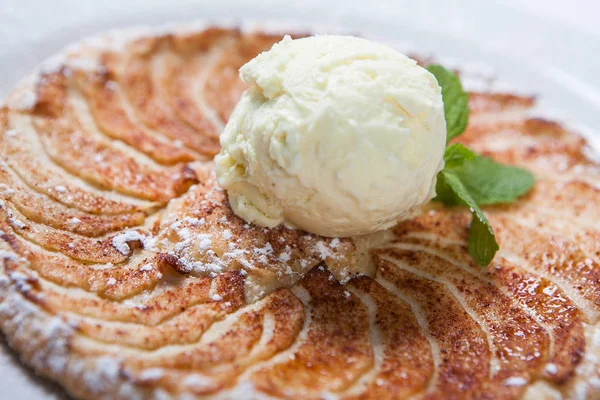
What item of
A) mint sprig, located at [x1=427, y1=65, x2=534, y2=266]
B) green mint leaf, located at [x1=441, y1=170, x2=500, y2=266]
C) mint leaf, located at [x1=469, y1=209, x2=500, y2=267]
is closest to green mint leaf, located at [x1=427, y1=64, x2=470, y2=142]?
mint sprig, located at [x1=427, y1=65, x2=534, y2=266]

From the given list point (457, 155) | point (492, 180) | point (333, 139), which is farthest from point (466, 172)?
point (333, 139)

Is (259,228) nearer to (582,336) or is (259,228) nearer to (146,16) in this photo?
(582,336)

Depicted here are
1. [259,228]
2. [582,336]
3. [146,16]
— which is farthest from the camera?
[146,16]

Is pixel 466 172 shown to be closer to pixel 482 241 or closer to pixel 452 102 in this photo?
pixel 452 102

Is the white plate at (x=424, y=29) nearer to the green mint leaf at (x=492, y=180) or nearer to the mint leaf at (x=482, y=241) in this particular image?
the green mint leaf at (x=492, y=180)

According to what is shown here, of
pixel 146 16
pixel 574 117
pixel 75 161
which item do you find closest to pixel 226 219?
pixel 75 161

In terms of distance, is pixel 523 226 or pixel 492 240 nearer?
pixel 492 240
